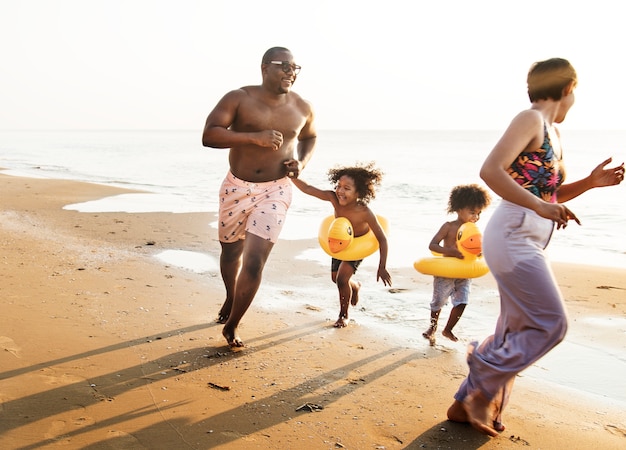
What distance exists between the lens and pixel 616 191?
2052 cm

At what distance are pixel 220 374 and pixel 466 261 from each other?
229 cm

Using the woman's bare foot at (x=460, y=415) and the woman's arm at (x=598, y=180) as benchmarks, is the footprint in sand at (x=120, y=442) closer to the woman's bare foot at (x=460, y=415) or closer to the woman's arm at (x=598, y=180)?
the woman's bare foot at (x=460, y=415)

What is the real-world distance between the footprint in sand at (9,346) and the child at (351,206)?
2640mm

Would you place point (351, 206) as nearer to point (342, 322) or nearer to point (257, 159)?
point (342, 322)

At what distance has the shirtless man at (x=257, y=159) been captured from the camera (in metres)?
5.09

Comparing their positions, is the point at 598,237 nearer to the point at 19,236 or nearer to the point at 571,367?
the point at 571,367

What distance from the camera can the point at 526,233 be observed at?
3439mm

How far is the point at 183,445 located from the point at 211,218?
934 centimetres

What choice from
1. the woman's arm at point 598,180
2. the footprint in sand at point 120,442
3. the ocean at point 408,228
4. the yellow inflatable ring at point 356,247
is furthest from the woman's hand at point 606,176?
the footprint in sand at point 120,442

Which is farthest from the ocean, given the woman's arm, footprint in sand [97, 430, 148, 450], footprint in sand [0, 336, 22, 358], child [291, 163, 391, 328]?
footprint in sand [0, 336, 22, 358]


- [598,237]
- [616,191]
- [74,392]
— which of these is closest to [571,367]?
[74,392]

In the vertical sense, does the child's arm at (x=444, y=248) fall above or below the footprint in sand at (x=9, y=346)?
above

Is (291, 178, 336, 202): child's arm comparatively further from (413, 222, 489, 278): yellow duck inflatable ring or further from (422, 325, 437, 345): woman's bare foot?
(422, 325, 437, 345): woman's bare foot

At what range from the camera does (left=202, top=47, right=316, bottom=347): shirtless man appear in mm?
5086
